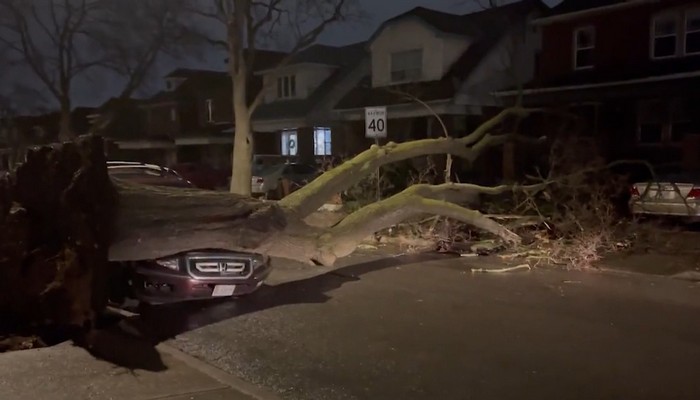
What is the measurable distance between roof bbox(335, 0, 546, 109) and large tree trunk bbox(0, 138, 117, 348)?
19607 millimetres

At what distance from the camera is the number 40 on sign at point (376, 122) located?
14656 millimetres

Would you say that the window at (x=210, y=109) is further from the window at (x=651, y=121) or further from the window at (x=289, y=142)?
the window at (x=651, y=121)

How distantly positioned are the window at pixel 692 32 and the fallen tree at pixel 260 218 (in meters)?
13.2

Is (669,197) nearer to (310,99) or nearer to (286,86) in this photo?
(310,99)

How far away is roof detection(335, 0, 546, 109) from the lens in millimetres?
27172

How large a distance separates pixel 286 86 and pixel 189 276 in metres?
29.8

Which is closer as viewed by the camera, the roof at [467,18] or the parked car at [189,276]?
the parked car at [189,276]

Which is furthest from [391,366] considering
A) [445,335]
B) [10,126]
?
[10,126]

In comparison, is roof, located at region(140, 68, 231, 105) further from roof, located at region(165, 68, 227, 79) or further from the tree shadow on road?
the tree shadow on road

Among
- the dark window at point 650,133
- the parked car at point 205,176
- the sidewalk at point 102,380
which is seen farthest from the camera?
the parked car at point 205,176

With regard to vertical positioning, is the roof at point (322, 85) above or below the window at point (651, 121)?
above

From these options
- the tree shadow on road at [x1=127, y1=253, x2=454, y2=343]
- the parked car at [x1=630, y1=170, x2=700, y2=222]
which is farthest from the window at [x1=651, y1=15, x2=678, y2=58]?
the tree shadow on road at [x1=127, y1=253, x2=454, y2=343]

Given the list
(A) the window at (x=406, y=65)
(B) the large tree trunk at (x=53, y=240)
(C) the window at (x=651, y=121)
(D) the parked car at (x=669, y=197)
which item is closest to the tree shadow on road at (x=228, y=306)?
(B) the large tree trunk at (x=53, y=240)

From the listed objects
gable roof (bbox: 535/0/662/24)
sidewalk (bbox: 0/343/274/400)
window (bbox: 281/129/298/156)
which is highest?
gable roof (bbox: 535/0/662/24)
